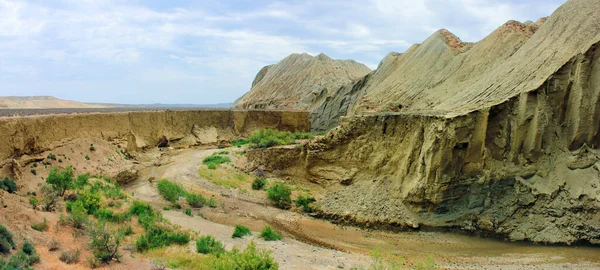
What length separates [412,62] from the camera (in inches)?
1100

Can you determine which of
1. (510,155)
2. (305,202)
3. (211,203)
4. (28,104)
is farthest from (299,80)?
(510,155)

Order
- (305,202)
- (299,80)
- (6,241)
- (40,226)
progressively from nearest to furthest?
A: (6,241), (40,226), (305,202), (299,80)

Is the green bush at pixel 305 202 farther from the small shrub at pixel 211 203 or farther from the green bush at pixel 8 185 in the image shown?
the green bush at pixel 8 185

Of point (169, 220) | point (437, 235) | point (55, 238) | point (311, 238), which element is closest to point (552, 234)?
point (437, 235)

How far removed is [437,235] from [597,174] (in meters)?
5.80

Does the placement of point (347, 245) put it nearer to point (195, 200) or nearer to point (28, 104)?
point (195, 200)

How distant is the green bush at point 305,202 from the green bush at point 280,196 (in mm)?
436

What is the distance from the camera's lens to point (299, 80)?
53.5m

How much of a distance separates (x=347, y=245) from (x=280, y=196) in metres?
5.04

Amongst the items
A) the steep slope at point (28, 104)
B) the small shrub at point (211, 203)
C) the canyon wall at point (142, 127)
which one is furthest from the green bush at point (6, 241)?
the steep slope at point (28, 104)

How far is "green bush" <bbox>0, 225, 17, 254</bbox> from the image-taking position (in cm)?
838

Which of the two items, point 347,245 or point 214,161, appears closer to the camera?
point 347,245

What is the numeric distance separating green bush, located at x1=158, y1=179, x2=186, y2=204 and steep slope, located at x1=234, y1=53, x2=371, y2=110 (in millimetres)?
26116

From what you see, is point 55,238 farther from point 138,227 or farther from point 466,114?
point 466,114
